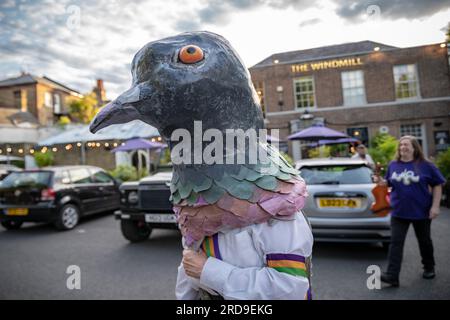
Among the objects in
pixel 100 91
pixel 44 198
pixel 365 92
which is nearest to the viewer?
pixel 44 198

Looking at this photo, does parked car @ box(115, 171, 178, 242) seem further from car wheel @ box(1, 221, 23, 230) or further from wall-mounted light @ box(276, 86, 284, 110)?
wall-mounted light @ box(276, 86, 284, 110)

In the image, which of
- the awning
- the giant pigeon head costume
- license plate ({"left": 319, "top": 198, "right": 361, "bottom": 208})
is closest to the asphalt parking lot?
license plate ({"left": 319, "top": 198, "right": 361, "bottom": 208})

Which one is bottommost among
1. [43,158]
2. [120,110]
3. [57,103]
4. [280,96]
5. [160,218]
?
[160,218]

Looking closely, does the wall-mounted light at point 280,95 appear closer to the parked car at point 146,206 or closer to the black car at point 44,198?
the black car at point 44,198

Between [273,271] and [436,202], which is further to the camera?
[436,202]

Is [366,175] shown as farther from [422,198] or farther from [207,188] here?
[207,188]

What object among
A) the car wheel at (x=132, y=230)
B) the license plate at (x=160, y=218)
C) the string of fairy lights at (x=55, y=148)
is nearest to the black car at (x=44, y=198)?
the car wheel at (x=132, y=230)

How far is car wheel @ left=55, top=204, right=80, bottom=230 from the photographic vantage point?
664 cm

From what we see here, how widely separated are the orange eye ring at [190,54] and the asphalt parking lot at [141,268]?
301 cm

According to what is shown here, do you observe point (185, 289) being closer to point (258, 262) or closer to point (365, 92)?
point (258, 262)

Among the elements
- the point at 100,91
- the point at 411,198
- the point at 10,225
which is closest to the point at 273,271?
the point at 411,198

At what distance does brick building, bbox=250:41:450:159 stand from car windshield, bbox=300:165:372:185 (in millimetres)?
10358

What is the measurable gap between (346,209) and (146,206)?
3.30m

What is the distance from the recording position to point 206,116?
1.01 metres
